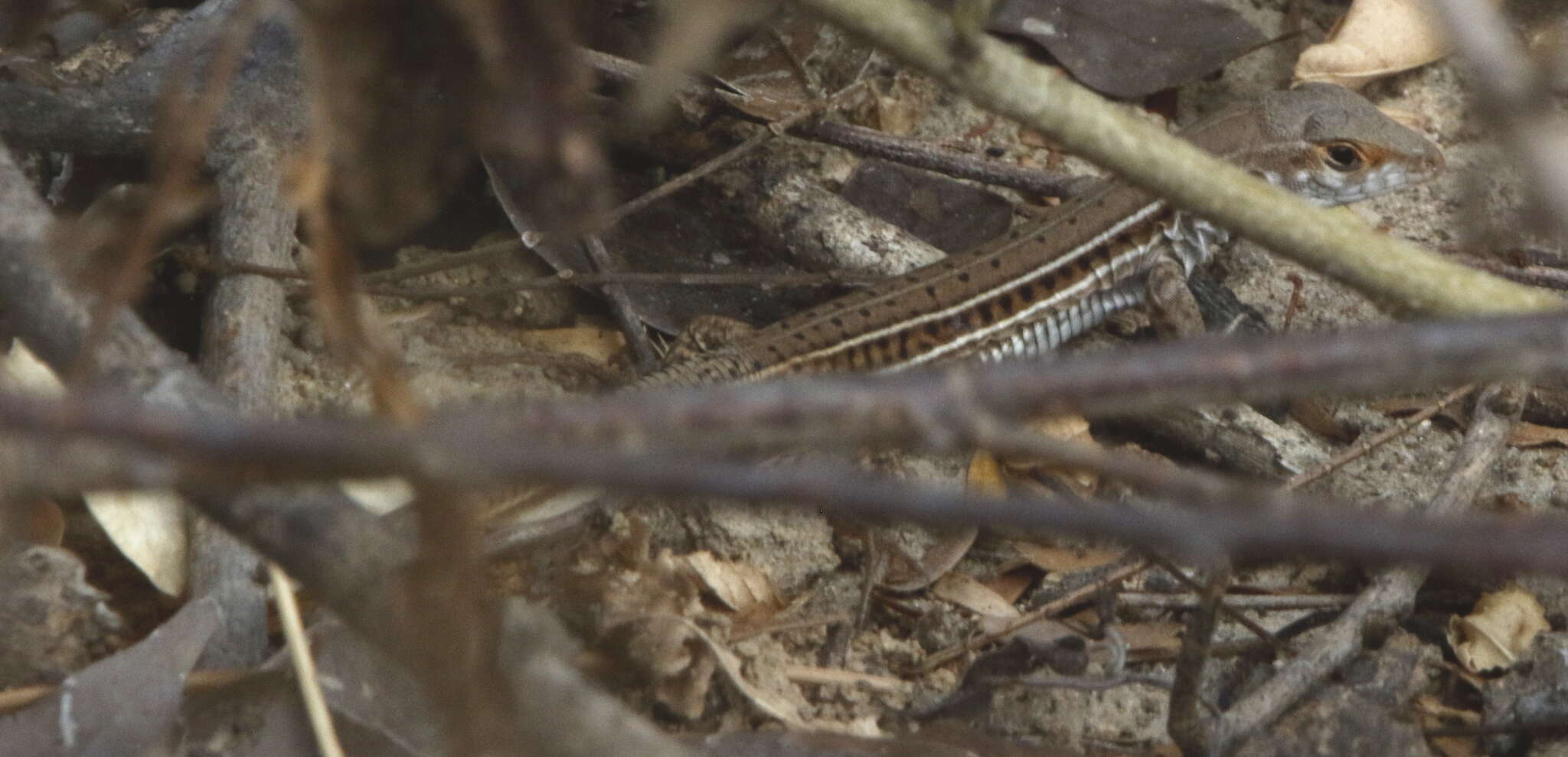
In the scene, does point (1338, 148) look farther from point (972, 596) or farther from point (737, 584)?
point (737, 584)

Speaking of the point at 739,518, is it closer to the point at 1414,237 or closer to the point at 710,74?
the point at 710,74

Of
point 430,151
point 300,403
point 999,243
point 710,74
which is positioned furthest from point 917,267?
point 430,151

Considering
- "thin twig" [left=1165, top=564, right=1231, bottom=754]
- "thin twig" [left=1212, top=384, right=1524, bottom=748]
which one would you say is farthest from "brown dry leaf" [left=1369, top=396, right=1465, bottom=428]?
"thin twig" [left=1165, top=564, right=1231, bottom=754]

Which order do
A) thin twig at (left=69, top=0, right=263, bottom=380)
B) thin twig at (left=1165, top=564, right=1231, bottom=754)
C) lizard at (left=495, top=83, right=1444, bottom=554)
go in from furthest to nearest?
lizard at (left=495, top=83, right=1444, bottom=554) < thin twig at (left=1165, top=564, right=1231, bottom=754) < thin twig at (left=69, top=0, right=263, bottom=380)

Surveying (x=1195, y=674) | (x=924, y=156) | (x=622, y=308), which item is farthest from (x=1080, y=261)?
(x=1195, y=674)

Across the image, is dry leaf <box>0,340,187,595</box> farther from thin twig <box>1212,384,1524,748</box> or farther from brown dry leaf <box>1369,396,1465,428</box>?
brown dry leaf <box>1369,396,1465,428</box>
